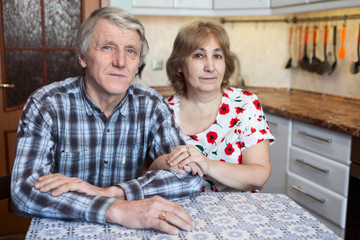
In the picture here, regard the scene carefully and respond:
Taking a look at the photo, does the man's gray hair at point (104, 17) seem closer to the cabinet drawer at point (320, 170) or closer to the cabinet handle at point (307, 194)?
the cabinet drawer at point (320, 170)

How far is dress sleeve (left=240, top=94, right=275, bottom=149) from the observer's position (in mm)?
1628

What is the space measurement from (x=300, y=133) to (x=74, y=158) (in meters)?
1.53

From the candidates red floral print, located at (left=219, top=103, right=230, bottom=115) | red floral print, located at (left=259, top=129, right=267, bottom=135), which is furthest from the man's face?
red floral print, located at (left=259, top=129, right=267, bottom=135)

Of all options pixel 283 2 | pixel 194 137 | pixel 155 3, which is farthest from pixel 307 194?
pixel 155 3

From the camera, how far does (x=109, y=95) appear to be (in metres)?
1.45

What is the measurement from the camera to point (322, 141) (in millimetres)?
2256

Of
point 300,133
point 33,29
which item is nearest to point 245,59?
point 300,133

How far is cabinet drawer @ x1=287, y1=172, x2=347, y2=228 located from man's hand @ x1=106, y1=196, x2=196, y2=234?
1.44 metres

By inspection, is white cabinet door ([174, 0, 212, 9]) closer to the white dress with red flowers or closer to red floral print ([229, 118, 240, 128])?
the white dress with red flowers

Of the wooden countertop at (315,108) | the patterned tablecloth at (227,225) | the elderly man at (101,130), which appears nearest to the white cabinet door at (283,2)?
the wooden countertop at (315,108)

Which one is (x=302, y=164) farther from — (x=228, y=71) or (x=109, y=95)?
(x=109, y=95)

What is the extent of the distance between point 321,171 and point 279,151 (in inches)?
16.8

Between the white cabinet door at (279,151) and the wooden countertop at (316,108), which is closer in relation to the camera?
the wooden countertop at (316,108)

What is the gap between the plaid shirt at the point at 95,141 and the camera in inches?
47.4
